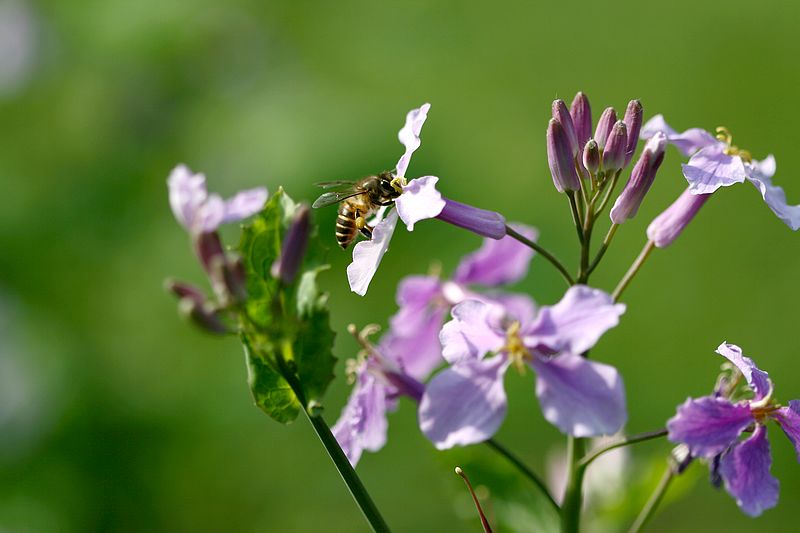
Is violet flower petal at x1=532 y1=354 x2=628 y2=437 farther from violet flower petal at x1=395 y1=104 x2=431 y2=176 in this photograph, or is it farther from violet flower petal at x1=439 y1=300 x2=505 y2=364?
violet flower petal at x1=395 y1=104 x2=431 y2=176

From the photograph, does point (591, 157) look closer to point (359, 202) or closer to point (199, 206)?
point (359, 202)

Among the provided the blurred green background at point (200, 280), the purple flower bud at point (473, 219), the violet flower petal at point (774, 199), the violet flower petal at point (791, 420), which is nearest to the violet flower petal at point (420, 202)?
the purple flower bud at point (473, 219)

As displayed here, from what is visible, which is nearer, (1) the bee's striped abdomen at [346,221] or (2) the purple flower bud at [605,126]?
(2) the purple flower bud at [605,126]

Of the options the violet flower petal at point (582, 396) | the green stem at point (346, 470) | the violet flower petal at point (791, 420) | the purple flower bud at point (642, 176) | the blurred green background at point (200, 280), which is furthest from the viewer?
the blurred green background at point (200, 280)

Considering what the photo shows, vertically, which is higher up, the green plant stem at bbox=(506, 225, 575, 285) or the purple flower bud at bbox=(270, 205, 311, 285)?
the purple flower bud at bbox=(270, 205, 311, 285)

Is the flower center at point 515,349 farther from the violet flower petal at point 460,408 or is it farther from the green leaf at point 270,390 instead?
the green leaf at point 270,390

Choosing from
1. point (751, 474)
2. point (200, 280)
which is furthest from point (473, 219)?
point (200, 280)

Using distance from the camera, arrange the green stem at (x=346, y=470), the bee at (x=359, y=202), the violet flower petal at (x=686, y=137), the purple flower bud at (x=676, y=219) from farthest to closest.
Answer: the bee at (x=359, y=202) < the violet flower petal at (x=686, y=137) < the purple flower bud at (x=676, y=219) < the green stem at (x=346, y=470)

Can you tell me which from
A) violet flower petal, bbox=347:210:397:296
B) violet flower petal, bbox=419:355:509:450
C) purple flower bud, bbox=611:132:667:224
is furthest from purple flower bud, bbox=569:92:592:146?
violet flower petal, bbox=419:355:509:450
